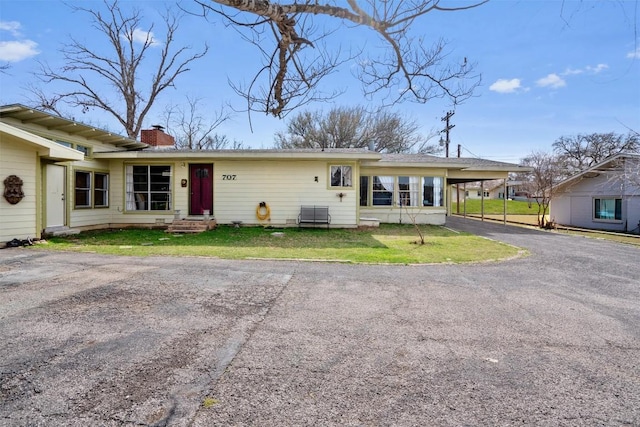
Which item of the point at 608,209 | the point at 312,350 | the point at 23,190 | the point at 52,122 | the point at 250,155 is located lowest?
the point at 312,350

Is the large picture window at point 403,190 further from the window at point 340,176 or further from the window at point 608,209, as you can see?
A: the window at point 608,209

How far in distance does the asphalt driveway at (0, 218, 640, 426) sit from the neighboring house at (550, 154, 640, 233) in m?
15.6

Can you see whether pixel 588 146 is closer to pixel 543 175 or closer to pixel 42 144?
pixel 543 175

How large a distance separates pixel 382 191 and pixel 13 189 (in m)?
13.0

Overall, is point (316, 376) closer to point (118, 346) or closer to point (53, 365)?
point (118, 346)

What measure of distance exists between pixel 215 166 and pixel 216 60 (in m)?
7.19

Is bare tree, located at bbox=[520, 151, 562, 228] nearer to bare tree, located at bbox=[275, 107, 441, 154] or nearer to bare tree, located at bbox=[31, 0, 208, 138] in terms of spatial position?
bare tree, located at bbox=[275, 107, 441, 154]

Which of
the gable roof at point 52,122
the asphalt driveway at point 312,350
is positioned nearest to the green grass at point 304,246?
the asphalt driveway at point 312,350

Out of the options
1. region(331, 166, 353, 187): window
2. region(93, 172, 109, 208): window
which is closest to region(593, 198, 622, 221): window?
region(331, 166, 353, 187): window

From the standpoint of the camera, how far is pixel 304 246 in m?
8.80

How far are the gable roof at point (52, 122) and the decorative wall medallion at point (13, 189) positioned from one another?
191 centimetres

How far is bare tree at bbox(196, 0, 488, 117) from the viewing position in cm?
325

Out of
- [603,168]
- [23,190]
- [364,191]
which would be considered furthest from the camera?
[603,168]

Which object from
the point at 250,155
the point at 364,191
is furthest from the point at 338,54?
the point at 364,191
